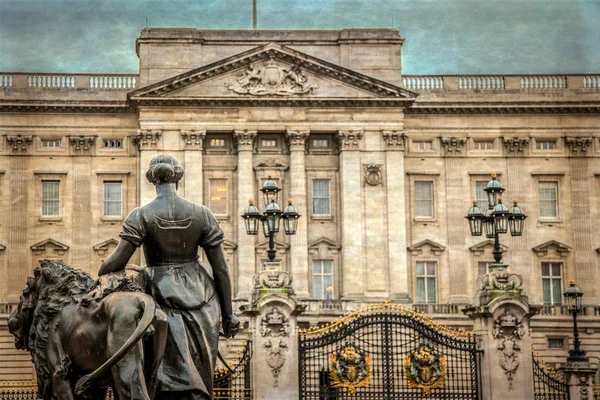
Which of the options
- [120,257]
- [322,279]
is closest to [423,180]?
[322,279]

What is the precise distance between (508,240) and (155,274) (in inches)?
1930

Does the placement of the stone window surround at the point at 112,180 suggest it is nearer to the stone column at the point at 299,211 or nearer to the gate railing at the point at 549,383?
the stone column at the point at 299,211

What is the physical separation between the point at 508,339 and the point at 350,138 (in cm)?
3132

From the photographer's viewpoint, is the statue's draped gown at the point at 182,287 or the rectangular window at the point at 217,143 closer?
the statue's draped gown at the point at 182,287

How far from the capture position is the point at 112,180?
5834 centimetres

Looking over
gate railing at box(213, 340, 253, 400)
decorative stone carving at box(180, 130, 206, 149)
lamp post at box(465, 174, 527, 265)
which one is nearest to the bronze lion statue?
gate railing at box(213, 340, 253, 400)

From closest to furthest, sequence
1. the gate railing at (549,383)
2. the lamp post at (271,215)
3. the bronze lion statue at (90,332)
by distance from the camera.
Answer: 1. the bronze lion statue at (90,332)
2. the gate railing at (549,383)
3. the lamp post at (271,215)

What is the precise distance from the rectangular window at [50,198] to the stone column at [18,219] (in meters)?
0.77

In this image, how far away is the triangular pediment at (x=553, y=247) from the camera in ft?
191

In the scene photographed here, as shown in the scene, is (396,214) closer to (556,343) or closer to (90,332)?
(556,343)

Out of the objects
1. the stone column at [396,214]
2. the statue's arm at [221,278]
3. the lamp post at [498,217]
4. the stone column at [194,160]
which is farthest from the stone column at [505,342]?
the stone column at [194,160]

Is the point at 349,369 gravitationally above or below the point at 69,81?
below

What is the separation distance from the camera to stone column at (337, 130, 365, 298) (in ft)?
183

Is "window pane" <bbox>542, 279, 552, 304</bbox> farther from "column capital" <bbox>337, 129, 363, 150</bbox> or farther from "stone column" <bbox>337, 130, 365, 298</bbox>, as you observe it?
"column capital" <bbox>337, 129, 363, 150</bbox>
